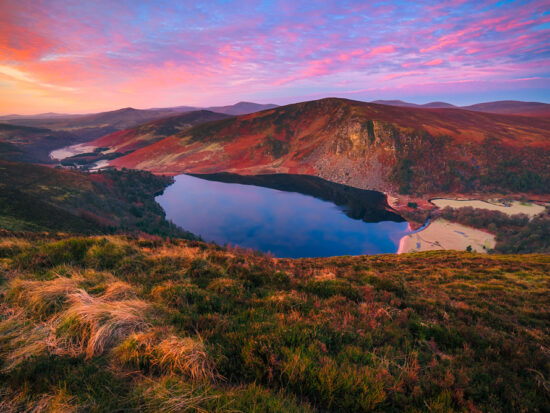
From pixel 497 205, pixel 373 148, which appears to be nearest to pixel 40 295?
pixel 497 205

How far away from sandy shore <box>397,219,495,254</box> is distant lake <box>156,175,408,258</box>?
106 inches

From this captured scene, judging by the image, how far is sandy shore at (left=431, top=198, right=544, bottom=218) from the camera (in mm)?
53956

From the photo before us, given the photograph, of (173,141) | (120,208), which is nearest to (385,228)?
(120,208)

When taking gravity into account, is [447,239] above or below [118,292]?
below

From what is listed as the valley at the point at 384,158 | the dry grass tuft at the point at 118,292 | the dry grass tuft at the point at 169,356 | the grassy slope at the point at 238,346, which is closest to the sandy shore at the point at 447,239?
the valley at the point at 384,158

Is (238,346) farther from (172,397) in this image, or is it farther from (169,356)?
(172,397)

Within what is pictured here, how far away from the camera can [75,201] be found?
42.8 meters

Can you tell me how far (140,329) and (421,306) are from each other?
675 cm

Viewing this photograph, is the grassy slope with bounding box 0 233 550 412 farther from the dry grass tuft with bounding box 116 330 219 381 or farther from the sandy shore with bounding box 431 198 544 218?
the sandy shore with bounding box 431 198 544 218

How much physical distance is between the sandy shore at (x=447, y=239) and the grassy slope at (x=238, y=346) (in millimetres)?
42302

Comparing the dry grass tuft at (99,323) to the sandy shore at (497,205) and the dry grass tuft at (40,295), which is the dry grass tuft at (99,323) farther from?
the sandy shore at (497,205)

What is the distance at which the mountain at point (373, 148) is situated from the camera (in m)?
70.3

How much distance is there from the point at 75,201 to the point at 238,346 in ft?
177

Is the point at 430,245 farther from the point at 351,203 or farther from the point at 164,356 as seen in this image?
the point at 164,356
